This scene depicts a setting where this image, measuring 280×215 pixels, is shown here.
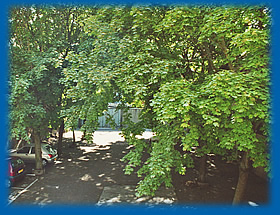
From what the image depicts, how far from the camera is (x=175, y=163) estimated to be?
6051 millimetres

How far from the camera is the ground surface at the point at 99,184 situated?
8.13 metres

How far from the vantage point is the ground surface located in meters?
8.13

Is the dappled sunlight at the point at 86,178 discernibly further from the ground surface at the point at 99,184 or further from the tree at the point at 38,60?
the tree at the point at 38,60

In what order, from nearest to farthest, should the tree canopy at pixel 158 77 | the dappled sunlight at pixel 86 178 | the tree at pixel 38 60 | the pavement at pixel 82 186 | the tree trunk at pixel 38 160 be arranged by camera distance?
the tree canopy at pixel 158 77
the tree at pixel 38 60
the pavement at pixel 82 186
the dappled sunlight at pixel 86 178
the tree trunk at pixel 38 160

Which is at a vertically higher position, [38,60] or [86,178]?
[38,60]

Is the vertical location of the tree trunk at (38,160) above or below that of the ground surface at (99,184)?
above

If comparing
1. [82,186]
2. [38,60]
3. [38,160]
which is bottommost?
[82,186]

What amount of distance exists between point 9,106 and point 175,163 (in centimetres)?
632

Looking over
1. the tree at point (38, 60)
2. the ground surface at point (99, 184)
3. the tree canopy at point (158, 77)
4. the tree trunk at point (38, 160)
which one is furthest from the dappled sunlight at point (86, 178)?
the tree canopy at point (158, 77)

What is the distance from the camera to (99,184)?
31.4 ft

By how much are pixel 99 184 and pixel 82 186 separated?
2.66 feet

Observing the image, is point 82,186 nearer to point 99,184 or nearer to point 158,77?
point 99,184

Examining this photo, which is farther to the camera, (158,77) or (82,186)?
(82,186)

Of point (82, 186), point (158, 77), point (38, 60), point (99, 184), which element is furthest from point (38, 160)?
point (158, 77)
